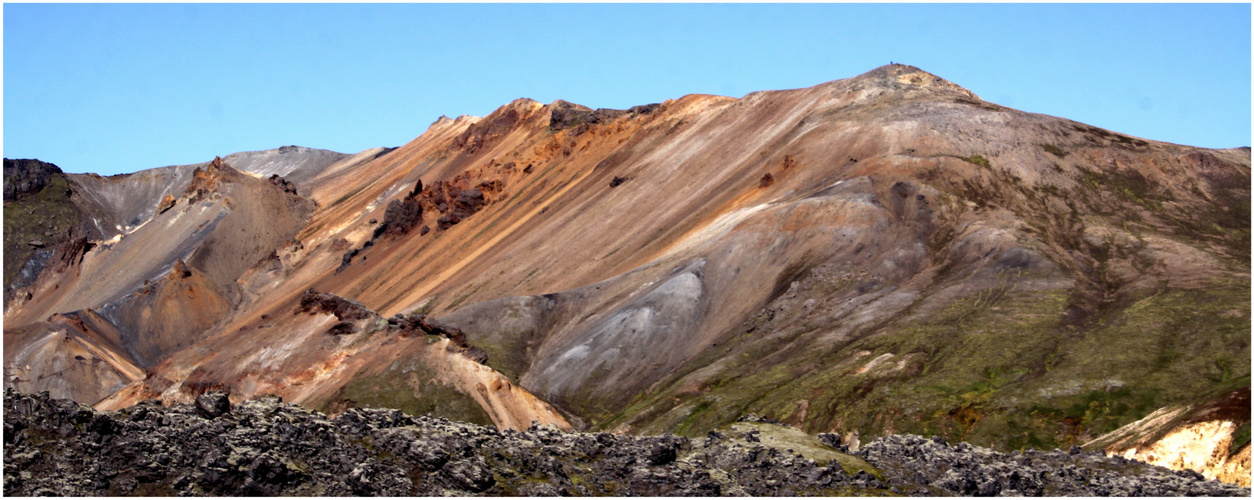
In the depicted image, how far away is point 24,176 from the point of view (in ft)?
538

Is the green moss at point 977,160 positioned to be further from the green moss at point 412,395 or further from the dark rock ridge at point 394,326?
the green moss at point 412,395

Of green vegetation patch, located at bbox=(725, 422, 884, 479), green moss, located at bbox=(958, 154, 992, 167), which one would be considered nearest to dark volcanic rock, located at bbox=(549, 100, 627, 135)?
green moss, located at bbox=(958, 154, 992, 167)

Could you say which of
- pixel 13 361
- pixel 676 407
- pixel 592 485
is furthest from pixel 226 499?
pixel 13 361

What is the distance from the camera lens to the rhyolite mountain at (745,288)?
66.2m

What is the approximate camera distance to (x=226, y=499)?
26859 millimetres

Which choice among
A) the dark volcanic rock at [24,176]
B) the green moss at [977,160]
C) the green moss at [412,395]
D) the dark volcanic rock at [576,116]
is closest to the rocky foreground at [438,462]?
the green moss at [412,395]

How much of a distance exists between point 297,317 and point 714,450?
61.7 m

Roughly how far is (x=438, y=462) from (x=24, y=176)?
15258cm

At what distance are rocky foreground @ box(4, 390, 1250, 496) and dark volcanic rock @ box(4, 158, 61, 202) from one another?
14470 centimetres

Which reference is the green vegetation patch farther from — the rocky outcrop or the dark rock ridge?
the dark rock ridge

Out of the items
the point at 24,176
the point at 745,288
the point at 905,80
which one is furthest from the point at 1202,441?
the point at 24,176

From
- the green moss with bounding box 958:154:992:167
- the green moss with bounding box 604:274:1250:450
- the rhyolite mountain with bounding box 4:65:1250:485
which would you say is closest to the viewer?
the green moss with bounding box 604:274:1250:450

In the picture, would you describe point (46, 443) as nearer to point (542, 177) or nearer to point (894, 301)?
point (894, 301)

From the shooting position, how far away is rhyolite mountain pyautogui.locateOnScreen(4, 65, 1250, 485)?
66.2m
